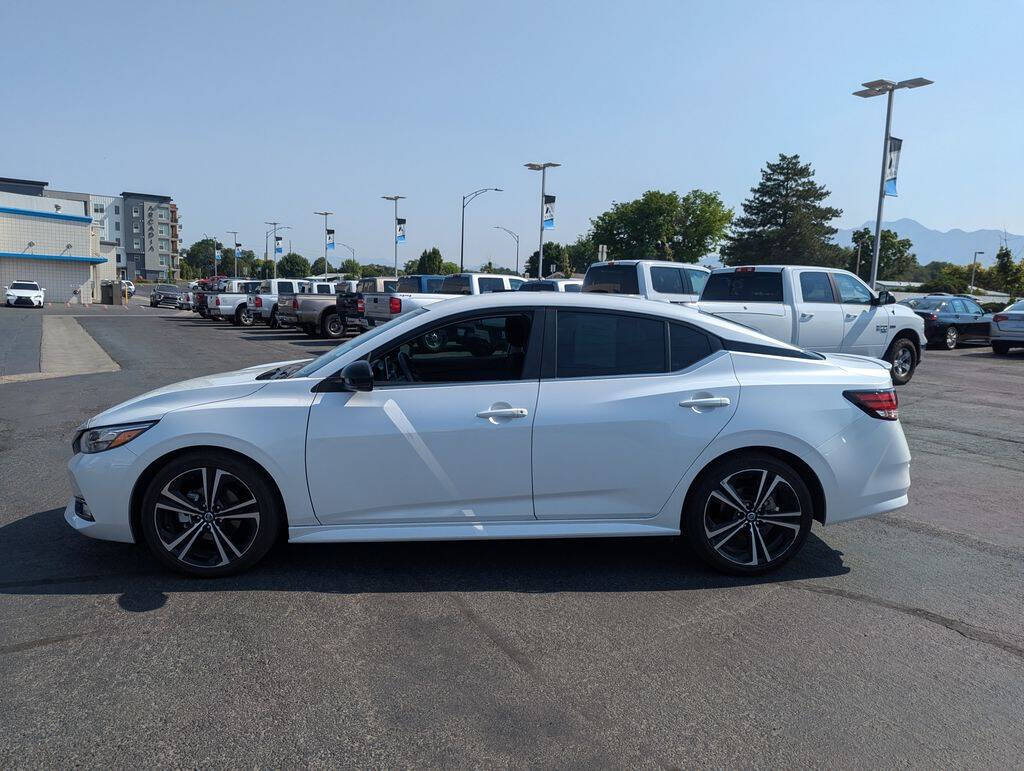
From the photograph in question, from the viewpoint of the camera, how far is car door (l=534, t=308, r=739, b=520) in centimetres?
419

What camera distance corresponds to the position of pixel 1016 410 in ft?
35.8

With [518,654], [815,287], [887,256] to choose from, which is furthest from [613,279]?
[887,256]

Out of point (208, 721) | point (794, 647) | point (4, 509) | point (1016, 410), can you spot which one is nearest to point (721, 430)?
point (794, 647)

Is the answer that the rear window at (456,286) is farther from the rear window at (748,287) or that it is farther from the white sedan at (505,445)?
the white sedan at (505,445)

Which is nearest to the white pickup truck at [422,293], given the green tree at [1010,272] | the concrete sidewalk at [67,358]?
the concrete sidewalk at [67,358]

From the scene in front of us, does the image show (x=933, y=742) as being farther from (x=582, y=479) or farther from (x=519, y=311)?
(x=519, y=311)

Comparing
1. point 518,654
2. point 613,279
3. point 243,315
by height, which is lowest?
point 518,654

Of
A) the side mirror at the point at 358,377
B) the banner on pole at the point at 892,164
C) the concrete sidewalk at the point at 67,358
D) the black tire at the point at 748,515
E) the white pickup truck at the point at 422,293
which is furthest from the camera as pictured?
the banner on pole at the point at 892,164

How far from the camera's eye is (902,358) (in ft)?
44.0

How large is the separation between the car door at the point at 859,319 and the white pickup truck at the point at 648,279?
261cm

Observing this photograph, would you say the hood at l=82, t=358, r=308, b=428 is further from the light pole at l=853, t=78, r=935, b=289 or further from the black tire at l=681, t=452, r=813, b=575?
the light pole at l=853, t=78, r=935, b=289

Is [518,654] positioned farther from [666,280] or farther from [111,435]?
[666,280]

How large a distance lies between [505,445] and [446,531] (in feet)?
1.92

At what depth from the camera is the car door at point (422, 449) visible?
13.5ft
